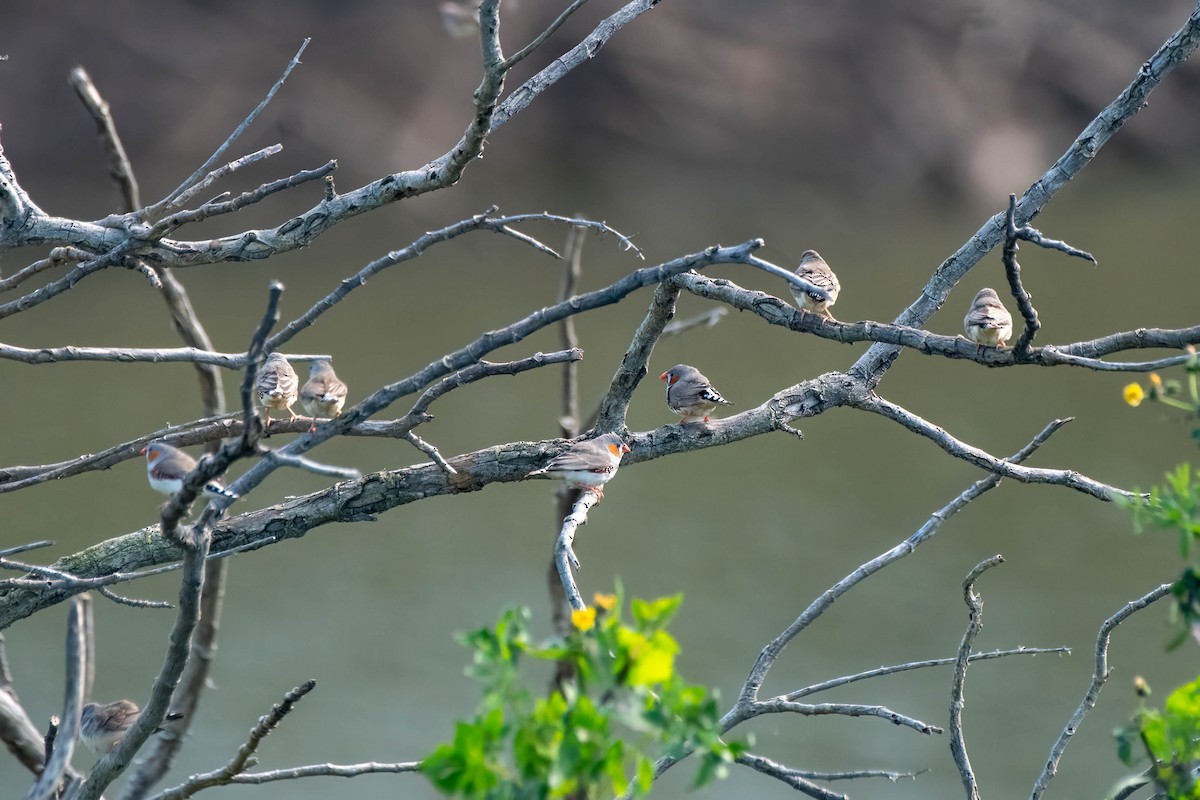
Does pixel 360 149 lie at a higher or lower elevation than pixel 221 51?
lower

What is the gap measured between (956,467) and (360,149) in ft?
20.8

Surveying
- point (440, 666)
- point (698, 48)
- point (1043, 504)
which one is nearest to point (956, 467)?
point (1043, 504)

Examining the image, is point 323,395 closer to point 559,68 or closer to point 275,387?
point 275,387

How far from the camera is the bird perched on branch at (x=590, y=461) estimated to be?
10.3ft

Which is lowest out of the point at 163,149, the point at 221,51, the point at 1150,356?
the point at 1150,356

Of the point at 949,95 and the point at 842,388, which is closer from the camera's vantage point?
the point at 842,388

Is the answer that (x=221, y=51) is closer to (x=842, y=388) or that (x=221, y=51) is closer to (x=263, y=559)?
(x=263, y=559)

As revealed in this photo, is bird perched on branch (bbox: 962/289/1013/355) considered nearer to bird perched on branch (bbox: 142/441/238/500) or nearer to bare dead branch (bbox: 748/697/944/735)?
bare dead branch (bbox: 748/697/944/735)

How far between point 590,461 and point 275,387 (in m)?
1.49

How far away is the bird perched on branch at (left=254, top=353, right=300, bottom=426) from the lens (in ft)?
13.9

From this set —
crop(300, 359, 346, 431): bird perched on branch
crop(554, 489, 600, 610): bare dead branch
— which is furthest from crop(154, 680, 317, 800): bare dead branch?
crop(300, 359, 346, 431): bird perched on branch

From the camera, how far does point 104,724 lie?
529 cm

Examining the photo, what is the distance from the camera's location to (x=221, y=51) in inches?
490

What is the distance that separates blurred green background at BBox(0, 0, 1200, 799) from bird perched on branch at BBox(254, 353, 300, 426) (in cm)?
129
